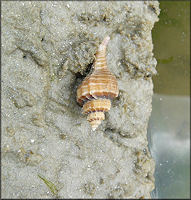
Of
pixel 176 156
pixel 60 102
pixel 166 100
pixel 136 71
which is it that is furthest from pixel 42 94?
pixel 176 156

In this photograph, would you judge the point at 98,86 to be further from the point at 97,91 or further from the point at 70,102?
the point at 70,102

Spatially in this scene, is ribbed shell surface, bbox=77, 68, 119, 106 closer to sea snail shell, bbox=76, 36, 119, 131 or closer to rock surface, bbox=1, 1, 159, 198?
sea snail shell, bbox=76, 36, 119, 131

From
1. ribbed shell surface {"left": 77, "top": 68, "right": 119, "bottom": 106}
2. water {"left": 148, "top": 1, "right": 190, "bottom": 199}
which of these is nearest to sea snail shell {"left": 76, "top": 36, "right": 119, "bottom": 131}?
ribbed shell surface {"left": 77, "top": 68, "right": 119, "bottom": 106}

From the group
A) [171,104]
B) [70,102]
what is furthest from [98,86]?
[171,104]

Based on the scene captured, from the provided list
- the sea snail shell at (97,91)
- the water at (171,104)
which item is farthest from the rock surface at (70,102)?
the water at (171,104)

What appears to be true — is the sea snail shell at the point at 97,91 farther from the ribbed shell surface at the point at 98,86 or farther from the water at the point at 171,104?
the water at the point at 171,104

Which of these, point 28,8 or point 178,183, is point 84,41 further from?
point 178,183
